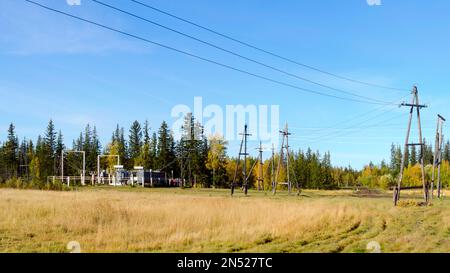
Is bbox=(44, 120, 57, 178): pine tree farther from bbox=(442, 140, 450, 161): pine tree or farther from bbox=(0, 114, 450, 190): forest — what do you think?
bbox=(442, 140, 450, 161): pine tree

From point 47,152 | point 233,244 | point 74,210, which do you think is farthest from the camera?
point 47,152

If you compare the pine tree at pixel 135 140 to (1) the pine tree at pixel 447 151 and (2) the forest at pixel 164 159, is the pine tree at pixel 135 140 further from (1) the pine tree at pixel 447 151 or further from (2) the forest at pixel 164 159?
(1) the pine tree at pixel 447 151

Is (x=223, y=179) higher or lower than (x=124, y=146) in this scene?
lower

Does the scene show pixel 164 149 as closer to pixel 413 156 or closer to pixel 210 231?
pixel 210 231

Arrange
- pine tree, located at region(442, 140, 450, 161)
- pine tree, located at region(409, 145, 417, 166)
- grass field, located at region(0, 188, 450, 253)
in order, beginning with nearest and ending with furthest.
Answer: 1. grass field, located at region(0, 188, 450, 253)
2. pine tree, located at region(409, 145, 417, 166)
3. pine tree, located at region(442, 140, 450, 161)

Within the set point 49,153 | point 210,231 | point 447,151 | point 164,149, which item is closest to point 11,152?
point 49,153

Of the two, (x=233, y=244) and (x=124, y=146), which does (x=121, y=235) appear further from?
(x=124, y=146)

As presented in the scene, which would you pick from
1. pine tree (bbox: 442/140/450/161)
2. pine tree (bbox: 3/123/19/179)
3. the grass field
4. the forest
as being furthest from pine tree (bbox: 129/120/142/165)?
pine tree (bbox: 442/140/450/161)

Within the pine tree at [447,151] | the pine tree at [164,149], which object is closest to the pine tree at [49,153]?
the pine tree at [164,149]

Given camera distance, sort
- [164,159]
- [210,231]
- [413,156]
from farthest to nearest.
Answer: [413,156] → [164,159] → [210,231]

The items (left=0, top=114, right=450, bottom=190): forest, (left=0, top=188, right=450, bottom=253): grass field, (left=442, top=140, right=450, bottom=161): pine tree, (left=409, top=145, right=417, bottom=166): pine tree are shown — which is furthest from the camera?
(left=442, top=140, right=450, bottom=161): pine tree
